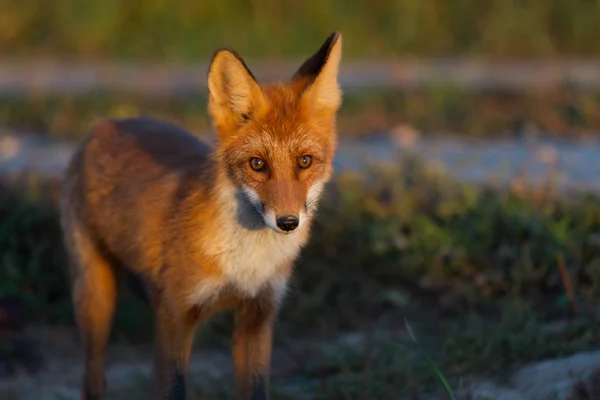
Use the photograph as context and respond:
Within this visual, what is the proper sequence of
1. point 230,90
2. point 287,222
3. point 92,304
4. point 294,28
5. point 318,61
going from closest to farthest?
1. point 287,222
2. point 230,90
3. point 318,61
4. point 92,304
5. point 294,28

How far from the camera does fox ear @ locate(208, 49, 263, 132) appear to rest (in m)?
4.19

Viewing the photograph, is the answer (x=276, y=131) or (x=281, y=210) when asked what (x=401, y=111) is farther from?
(x=281, y=210)

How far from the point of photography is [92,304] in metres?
4.96

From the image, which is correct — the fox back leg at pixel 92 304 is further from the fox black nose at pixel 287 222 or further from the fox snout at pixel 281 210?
the fox black nose at pixel 287 222

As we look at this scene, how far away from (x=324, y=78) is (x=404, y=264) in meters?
2.07

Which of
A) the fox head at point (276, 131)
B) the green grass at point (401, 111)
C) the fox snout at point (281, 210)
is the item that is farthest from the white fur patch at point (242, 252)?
the green grass at point (401, 111)

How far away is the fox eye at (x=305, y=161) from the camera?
4.13m

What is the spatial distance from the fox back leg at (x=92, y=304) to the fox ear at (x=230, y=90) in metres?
1.14

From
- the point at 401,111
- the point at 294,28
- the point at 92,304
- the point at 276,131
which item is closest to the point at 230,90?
the point at 276,131

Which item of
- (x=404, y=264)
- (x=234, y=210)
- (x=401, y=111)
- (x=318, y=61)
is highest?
(x=318, y=61)

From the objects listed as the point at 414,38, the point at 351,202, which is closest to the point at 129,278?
the point at 351,202

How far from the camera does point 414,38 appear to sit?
37.7ft

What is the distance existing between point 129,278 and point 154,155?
0.75 metres

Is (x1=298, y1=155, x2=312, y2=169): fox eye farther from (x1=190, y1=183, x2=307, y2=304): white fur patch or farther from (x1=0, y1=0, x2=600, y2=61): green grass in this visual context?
(x1=0, y1=0, x2=600, y2=61): green grass
